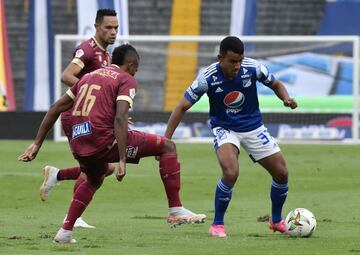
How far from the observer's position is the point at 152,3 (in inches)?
1341

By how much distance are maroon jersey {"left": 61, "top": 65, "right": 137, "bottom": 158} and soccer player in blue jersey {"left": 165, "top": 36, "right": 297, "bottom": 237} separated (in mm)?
1063

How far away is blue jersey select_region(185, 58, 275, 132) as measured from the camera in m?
10.6

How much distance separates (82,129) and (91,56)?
1.99 metres

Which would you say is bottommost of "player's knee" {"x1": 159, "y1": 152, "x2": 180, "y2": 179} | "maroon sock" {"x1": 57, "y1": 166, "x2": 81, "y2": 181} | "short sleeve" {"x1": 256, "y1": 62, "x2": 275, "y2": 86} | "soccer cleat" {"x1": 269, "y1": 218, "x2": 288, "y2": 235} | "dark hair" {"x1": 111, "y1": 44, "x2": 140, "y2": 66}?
"soccer cleat" {"x1": 269, "y1": 218, "x2": 288, "y2": 235}

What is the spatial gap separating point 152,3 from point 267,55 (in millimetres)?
7619

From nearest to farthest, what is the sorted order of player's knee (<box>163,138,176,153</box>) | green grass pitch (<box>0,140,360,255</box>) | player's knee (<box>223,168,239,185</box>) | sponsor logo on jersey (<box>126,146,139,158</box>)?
green grass pitch (<box>0,140,360,255</box>)
sponsor logo on jersey (<box>126,146,139,158</box>)
player's knee (<box>163,138,176,153</box>)
player's knee (<box>223,168,239,185</box>)

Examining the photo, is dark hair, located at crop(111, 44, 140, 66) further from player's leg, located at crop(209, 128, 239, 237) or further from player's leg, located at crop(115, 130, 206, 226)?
player's leg, located at crop(209, 128, 239, 237)

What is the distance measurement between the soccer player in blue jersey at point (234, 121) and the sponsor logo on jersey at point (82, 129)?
115 centimetres

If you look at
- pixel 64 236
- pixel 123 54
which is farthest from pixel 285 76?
pixel 64 236

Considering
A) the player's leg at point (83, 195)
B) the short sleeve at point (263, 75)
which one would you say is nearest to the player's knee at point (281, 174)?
the short sleeve at point (263, 75)

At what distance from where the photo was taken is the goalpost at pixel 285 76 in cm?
2658

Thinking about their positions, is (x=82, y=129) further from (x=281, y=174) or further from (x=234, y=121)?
(x=281, y=174)

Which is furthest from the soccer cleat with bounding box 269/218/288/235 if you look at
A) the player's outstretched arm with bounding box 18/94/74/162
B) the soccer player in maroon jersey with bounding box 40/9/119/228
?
the player's outstretched arm with bounding box 18/94/74/162

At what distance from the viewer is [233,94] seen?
10.7m
